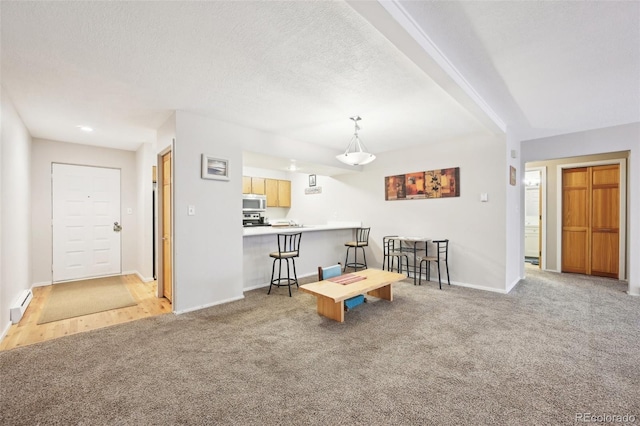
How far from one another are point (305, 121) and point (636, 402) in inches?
154

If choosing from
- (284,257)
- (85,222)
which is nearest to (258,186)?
(284,257)

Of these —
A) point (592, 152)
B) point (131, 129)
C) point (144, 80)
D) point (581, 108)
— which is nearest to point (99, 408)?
point (144, 80)

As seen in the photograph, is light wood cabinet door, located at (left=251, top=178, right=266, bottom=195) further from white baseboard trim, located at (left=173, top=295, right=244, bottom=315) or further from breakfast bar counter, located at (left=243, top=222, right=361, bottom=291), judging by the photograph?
white baseboard trim, located at (left=173, top=295, right=244, bottom=315)

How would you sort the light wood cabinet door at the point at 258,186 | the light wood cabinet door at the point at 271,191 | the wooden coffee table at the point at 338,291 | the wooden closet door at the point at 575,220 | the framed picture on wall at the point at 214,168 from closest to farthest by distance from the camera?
1. the wooden coffee table at the point at 338,291
2. the framed picture on wall at the point at 214,168
3. the wooden closet door at the point at 575,220
4. the light wood cabinet door at the point at 258,186
5. the light wood cabinet door at the point at 271,191

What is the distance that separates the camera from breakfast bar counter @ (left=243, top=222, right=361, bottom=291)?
448 centimetres

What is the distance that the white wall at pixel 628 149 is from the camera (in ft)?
13.1

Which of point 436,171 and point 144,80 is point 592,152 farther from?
point 144,80

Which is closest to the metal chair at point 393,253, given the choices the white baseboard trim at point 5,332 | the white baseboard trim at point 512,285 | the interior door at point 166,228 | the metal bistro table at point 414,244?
the metal bistro table at point 414,244

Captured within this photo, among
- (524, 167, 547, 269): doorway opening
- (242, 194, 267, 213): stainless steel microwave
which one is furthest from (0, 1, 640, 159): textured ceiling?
(524, 167, 547, 269): doorway opening

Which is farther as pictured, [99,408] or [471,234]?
[471,234]

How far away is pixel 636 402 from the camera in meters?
1.80

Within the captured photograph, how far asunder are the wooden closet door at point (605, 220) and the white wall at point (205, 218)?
6.44m

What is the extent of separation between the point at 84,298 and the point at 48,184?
7.51 feet

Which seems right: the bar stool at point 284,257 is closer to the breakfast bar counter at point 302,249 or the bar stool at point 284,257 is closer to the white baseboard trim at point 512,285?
the breakfast bar counter at point 302,249
